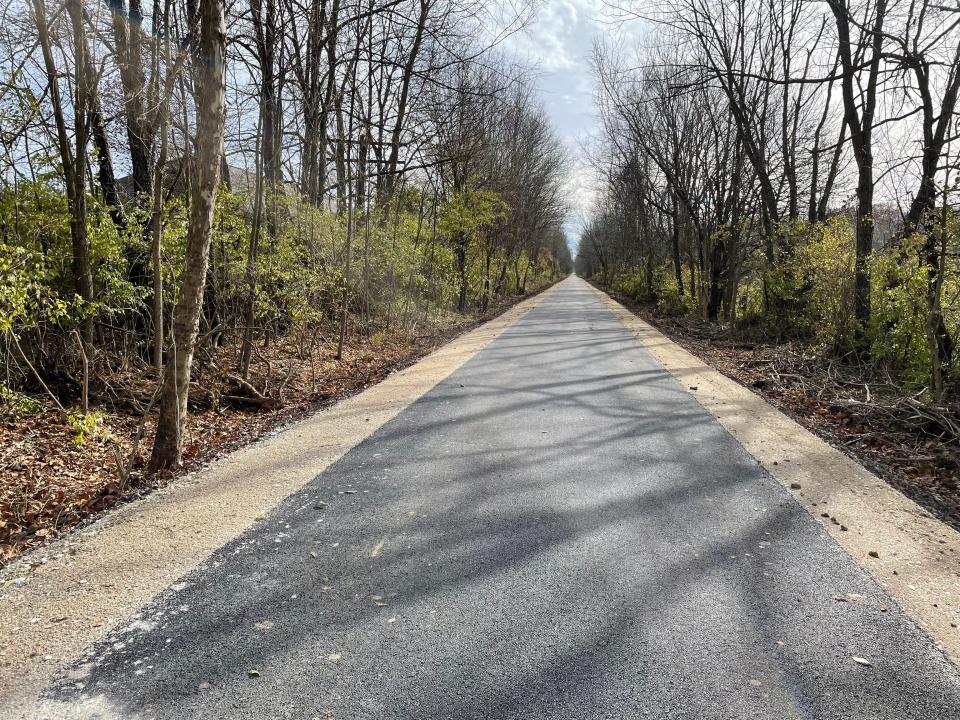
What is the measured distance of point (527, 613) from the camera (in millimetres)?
2727

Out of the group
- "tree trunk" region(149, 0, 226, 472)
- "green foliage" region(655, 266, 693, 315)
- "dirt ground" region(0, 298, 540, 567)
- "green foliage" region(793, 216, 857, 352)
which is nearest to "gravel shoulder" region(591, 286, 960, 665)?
"green foliage" region(793, 216, 857, 352)

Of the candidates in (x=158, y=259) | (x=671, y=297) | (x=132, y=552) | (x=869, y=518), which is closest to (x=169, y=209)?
(x=158, y=259)

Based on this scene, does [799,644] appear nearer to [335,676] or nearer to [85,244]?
[335,676]

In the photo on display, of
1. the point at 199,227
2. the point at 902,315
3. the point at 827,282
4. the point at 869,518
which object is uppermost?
the point at 199,227

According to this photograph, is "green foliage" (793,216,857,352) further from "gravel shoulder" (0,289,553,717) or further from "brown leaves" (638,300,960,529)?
"gravel shoulder" (0,289,553,717)

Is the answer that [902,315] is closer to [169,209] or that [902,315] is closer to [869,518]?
[869,518]

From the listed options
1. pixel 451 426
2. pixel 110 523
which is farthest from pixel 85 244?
pixel 451 426

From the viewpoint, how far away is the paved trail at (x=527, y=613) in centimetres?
218

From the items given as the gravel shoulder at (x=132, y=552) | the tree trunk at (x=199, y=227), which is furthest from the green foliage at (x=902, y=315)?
the tree trunk at (x=199, y=227)

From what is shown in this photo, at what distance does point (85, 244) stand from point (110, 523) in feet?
12.8

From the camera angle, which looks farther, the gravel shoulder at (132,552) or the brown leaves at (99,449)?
the brown leaves at (99,449)

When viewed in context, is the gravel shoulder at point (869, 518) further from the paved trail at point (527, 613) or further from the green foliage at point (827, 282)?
the green foliage at point (827, 282)

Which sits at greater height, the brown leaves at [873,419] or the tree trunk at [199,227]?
the tree trunk at [199,227]

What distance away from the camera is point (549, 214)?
156 feet
